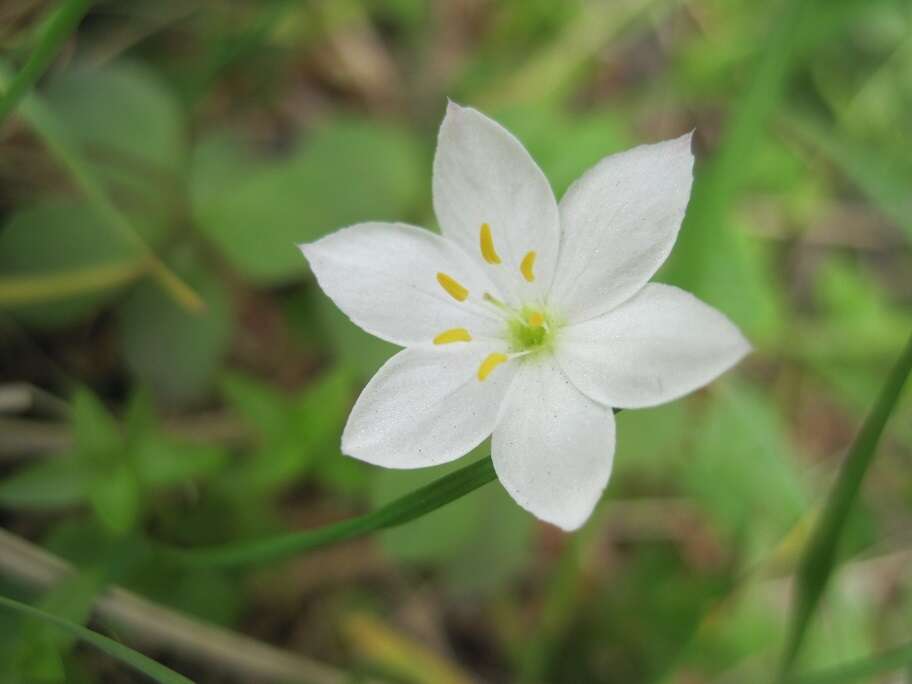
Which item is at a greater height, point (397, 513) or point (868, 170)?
point (868, 170)

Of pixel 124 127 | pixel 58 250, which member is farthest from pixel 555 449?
pixel 124 127

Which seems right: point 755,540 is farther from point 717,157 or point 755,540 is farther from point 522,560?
point 717,157

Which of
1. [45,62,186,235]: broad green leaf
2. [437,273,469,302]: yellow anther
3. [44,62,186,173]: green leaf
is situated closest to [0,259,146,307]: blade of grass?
[45,62,186,235]: broad green leaf

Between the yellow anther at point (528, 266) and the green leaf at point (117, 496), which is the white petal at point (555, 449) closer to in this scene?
the yellow anther at point (528, 266)

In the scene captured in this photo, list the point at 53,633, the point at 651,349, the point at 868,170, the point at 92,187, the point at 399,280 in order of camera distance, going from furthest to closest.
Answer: the point at 868,170 → the point at 92,187 → the point at 53,633 → the point at 399,280 → the point at 651,349

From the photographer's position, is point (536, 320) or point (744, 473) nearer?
point (536, 320)

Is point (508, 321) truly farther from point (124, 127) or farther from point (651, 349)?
point (124, 127)

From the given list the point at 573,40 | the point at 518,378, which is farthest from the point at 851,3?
the point at 518,378

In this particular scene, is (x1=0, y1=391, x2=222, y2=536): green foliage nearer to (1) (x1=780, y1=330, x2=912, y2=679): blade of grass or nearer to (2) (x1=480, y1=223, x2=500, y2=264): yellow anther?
(2) (x1=480, y1=223, x2=500, y2=264): yellow anther
